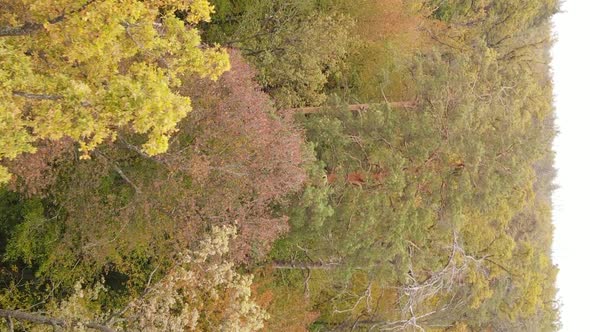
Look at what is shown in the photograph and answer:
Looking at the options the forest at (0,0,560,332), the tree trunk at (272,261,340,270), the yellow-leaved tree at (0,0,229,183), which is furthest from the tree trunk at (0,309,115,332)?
the tree trunk at (272,261,340,270)

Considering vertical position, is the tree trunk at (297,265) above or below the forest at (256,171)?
below

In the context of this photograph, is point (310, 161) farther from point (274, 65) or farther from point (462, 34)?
point (462, 34)

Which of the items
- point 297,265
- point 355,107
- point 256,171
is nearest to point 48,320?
point 256,171

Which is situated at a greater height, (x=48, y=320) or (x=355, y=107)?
(x=355, y=107)

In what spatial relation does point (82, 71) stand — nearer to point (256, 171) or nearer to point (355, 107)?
point (256, 171)

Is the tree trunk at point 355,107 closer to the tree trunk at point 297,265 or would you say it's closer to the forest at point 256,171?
the forest at point 256,171

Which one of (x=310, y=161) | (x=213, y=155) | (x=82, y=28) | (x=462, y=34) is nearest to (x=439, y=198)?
(x=310, y=161)

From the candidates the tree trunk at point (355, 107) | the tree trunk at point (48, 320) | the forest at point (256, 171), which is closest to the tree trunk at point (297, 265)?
the forest at point (256, 171)
